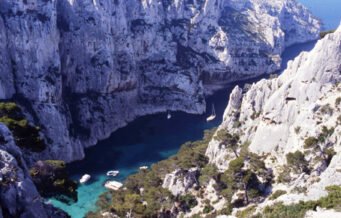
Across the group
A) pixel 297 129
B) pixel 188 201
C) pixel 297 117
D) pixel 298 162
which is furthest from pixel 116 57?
pixel 298 162

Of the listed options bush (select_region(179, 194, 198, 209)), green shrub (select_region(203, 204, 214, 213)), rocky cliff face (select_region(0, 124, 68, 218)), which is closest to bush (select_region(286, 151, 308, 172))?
green shrub (select_region(203, 204, 214, 213))

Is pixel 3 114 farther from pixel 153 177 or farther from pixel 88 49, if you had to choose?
pixel 88 49

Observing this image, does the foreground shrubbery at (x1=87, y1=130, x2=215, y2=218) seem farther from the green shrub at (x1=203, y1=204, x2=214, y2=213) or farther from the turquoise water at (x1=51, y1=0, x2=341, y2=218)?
the turquoise water at (x1=51, y1=0, x2=341, y2=218)

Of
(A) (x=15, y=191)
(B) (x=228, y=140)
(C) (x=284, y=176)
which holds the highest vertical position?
(A) (x=15, y=191)

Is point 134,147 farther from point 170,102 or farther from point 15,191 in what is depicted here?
point 15,191

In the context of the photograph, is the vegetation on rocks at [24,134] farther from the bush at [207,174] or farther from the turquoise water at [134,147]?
the turquoise water at [134,147]

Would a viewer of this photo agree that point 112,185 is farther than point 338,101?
Yes

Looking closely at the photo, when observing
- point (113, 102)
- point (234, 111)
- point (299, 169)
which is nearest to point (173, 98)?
point (113, 102)

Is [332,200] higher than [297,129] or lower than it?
higher
